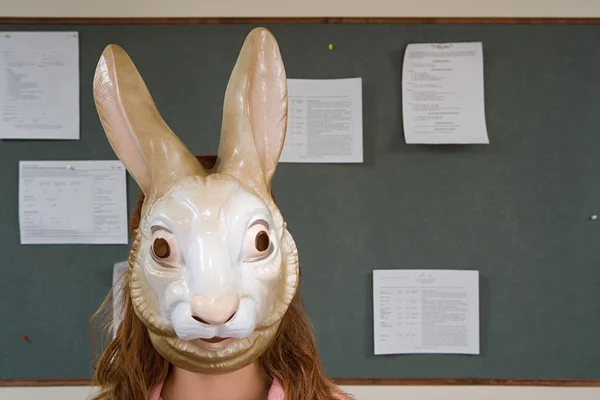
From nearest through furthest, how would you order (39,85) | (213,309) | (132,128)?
(213,309) < (132,128) < (39,85)

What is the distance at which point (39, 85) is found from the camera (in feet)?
4.41

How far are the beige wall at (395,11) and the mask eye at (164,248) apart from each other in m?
0.94

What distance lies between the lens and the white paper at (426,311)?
136 cm

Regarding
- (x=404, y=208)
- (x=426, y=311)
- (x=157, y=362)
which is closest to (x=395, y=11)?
(x=404, y=208)

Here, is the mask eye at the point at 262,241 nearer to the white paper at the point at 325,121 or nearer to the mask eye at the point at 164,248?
the mask eye at the point at 164,248

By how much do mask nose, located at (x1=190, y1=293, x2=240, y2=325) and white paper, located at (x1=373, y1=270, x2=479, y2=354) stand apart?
2.89 feet

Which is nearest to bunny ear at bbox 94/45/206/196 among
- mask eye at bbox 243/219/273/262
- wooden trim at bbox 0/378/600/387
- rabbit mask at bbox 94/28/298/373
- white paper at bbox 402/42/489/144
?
rabbit mask at bbox 94/28/298/373

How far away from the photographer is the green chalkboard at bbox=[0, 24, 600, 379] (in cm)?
135

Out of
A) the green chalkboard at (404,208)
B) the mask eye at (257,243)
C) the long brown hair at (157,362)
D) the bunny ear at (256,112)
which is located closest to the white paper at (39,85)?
the green chalkboard at (404,208)

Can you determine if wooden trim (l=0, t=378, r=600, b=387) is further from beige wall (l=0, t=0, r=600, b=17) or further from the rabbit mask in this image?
beige wall (l=0, t=0, r=600, b=17)

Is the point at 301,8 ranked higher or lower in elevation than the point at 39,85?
higher

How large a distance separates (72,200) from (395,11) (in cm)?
100

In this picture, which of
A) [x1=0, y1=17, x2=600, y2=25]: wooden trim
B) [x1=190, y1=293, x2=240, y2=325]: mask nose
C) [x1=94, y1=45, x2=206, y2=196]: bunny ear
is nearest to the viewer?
[x1=190, y1=293, x2=240, y2=325]: mask nose

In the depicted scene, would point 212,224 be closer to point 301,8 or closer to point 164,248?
point 164,248
